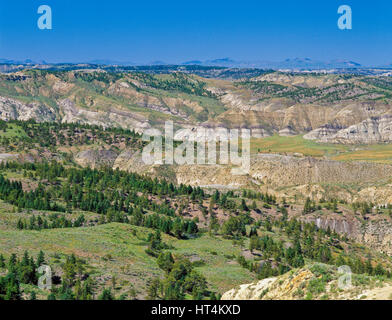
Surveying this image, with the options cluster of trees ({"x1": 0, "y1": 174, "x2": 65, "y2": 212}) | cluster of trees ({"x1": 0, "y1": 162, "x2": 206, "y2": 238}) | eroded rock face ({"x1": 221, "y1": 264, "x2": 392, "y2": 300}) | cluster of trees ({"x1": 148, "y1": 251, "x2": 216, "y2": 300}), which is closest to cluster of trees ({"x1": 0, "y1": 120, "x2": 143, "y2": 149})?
cluster of trees ({"x1": 0, "y1": 162, "x2": 206, "y2": 238})

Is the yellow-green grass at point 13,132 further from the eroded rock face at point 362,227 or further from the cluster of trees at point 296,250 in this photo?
the eroded rock face at point 362,227

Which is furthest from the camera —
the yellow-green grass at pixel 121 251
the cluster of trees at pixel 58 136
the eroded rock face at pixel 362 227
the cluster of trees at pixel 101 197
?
the cluster of trees at pixel 58 136

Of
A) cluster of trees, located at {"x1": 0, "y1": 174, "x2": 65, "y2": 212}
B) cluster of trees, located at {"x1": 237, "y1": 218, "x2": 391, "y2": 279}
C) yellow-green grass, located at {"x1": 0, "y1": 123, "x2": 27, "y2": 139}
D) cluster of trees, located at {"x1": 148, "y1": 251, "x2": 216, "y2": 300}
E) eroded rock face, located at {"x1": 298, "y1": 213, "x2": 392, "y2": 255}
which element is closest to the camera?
cluster of trees, located at {"x1": 148, "y1": 251, "x2": 216, "y2": 300}

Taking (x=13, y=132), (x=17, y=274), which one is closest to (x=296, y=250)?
(x=17, y=274)

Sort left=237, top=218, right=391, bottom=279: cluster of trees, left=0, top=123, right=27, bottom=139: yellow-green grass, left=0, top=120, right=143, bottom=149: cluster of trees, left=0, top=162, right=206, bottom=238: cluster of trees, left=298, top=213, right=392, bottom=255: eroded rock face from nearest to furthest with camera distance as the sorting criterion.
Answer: left=237, top=218, right=391, bottom=279: cluster of trees → left=0, top=162, right=206, bottom=238: cluster of trees → left=298, top=213, right=392, bottom=255: eroded rock face → left=0, top=120, right=143, bottom=149: cluster of trees → left=0, top=123, right=27, bottom=139: yellow-green grass

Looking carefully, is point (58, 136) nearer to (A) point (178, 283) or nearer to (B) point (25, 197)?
(B) point (25, 197)

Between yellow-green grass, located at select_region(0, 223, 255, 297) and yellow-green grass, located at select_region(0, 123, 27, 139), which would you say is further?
yellow-green grass, located at select_region(0, 123, 27, 139)

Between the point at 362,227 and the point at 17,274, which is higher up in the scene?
the point at 17,274

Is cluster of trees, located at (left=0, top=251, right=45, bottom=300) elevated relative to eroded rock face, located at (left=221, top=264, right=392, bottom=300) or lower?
lower

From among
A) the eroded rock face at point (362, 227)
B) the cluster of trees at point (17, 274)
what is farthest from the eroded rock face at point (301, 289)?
the eroded rock face at point (362, 227)

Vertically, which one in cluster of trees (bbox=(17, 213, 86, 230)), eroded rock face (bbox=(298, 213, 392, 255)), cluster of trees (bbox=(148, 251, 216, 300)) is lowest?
eroded rock face (bbox=(298, 213, 392, 255))

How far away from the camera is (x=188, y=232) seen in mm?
90875

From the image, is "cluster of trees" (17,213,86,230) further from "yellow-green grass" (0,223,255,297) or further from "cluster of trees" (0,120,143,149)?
"cluster of trees" (0,120,143,149)
